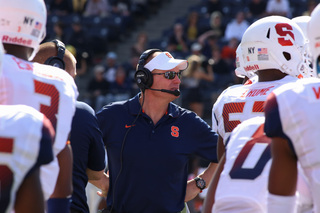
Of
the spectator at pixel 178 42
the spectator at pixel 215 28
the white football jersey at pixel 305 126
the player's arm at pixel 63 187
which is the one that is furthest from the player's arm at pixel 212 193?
the spectator at pixel 215 28

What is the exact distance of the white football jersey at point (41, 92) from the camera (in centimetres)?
296

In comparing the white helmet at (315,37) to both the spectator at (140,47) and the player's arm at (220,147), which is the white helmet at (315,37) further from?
the spectator at (140,47)

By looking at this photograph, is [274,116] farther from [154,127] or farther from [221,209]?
[154,127]

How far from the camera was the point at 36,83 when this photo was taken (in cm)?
302

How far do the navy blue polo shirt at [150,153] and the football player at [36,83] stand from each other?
1.31 metres

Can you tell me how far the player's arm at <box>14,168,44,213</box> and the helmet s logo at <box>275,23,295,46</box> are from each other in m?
2.17

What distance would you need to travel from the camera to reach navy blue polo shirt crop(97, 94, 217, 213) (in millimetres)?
4395

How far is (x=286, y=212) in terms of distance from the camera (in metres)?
2.69

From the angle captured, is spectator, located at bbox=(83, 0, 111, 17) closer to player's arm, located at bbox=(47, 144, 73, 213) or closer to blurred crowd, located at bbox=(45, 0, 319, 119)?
blurred crowd, located at bbox=(45, 0, 319, 119)

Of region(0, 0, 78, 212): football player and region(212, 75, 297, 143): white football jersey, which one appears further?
region(212, 75, 297, 143): white football jersey

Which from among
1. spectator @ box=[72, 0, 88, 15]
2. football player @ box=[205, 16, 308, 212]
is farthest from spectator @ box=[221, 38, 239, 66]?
football player @ box=[205, 16, 308, 212]

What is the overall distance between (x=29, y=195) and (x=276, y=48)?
2.18 m

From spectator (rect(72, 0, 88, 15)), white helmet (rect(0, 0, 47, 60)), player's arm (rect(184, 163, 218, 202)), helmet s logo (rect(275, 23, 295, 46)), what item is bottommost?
spectator (rect(72, 0, 88, 15))

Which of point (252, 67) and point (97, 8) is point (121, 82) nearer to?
point (97, 8)
